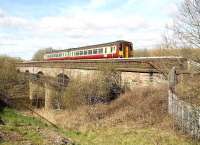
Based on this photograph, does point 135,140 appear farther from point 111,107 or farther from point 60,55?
point 60,55

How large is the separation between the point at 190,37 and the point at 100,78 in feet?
49.1

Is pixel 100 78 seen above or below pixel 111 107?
above

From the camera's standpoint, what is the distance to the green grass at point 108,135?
1074 cm

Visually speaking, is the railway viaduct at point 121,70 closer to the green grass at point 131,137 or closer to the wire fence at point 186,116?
the wire fence at point 186,116

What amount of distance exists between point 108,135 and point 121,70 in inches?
373

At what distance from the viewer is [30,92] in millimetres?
42188

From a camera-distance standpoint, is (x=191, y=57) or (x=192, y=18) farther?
(x=192, y=18)

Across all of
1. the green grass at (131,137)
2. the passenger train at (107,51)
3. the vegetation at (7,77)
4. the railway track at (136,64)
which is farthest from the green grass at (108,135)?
the vegetation at (7,77)

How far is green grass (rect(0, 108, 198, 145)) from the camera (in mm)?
10740

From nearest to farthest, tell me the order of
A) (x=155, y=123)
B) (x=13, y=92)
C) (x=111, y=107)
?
(x=155, y=123) < (x=111, y=107) < (x=13, y=92)

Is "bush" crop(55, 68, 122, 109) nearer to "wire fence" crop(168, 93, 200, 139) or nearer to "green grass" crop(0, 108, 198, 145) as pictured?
"green grass" crop(0, 108, 198, 145)

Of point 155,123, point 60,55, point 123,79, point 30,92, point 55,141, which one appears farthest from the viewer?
point 60,55

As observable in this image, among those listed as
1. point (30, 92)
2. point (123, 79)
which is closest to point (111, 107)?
point (123, 79)

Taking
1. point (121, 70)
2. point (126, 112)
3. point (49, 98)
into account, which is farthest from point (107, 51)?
point (126, 112)
